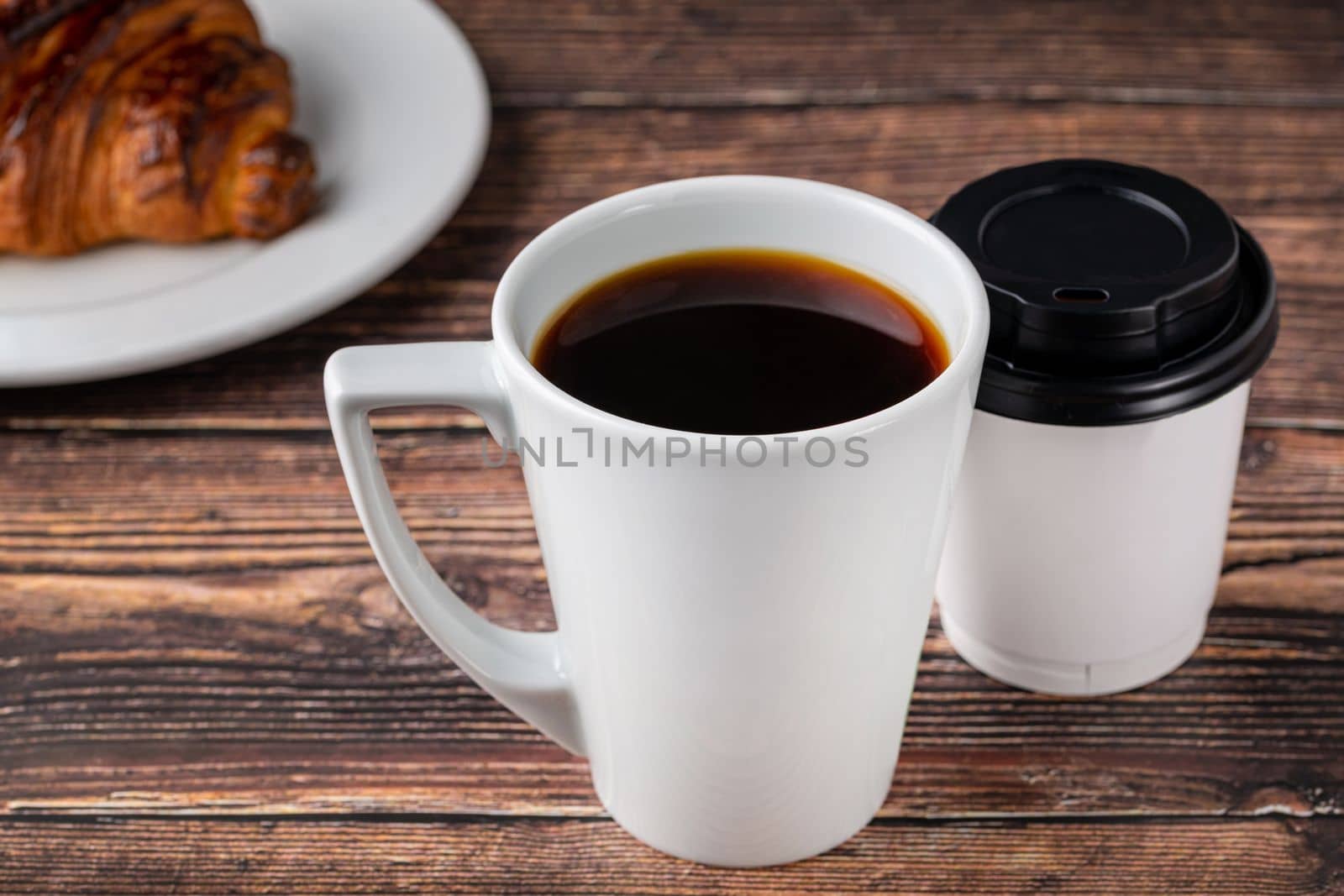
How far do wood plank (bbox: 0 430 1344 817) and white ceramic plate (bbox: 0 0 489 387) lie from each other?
65mm

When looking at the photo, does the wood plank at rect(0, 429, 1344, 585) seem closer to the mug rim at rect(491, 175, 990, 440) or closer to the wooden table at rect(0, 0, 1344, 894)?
the wooden table at rect(0, 0, 1344, 894)

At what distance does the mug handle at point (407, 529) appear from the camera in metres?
0.51

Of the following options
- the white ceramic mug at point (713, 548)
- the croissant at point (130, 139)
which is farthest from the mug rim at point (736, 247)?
the croissant at point (130, 139)

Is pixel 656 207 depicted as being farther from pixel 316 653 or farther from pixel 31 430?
pixel 31 430

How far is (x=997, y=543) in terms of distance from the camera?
2.14ft

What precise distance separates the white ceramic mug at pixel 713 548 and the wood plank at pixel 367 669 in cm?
8

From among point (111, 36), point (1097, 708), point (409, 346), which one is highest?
point (409, 346)

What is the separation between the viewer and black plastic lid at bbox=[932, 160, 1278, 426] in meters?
0.58

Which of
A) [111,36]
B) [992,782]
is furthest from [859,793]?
[111,36]

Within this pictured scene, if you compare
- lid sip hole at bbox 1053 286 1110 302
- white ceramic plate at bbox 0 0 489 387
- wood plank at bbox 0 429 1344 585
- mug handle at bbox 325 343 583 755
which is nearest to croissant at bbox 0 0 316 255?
white ceramic plate at bbox 0 0 489 387

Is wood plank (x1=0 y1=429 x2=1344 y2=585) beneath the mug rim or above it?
beneath

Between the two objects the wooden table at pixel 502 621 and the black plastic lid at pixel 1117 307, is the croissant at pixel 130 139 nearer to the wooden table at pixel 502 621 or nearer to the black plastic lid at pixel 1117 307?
the wooden table at pixel 502 621

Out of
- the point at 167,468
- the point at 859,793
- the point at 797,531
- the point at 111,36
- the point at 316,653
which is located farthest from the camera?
the point at 111,36

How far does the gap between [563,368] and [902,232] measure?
0.14 meters
